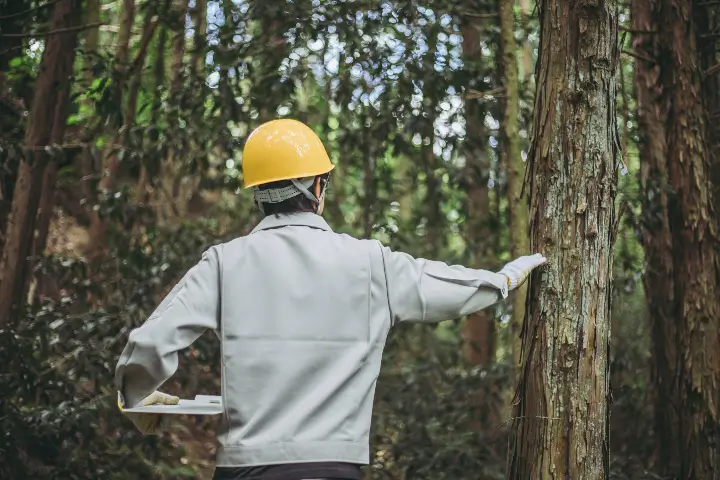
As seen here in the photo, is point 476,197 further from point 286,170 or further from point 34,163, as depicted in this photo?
point 286,170

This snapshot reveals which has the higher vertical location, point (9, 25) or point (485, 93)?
point (9, 25)

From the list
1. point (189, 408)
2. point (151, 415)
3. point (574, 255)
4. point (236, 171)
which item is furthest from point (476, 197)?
point (189, 408)

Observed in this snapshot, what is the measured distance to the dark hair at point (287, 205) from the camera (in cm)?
265

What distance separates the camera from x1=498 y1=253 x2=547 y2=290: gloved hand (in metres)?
2.82

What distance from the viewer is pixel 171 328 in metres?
2.43

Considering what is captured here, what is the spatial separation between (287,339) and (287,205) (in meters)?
0.42

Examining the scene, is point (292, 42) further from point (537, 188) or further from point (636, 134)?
point (537, 188)

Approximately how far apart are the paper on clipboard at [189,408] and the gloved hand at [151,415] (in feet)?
0.10

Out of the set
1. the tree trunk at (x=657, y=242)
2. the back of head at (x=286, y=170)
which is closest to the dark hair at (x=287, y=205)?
the back of head at (x=286, y=170)

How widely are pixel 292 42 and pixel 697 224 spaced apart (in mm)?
2971

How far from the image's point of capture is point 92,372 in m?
5.57

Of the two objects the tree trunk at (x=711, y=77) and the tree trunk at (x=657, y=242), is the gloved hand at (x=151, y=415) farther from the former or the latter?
the tree trunk at (x=711, y=77)

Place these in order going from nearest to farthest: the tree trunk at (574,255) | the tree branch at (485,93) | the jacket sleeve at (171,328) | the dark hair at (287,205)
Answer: the jacket sleeve at (171,328)
the dark hair at (287,205)
the tree trunk at (574,255)
the tree branch at (485,93)

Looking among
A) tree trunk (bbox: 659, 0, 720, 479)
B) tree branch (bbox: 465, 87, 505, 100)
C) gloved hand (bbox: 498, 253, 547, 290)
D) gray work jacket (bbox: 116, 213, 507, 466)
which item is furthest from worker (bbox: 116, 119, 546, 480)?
tree branch (bbox: 465, 87, 505, 100)
